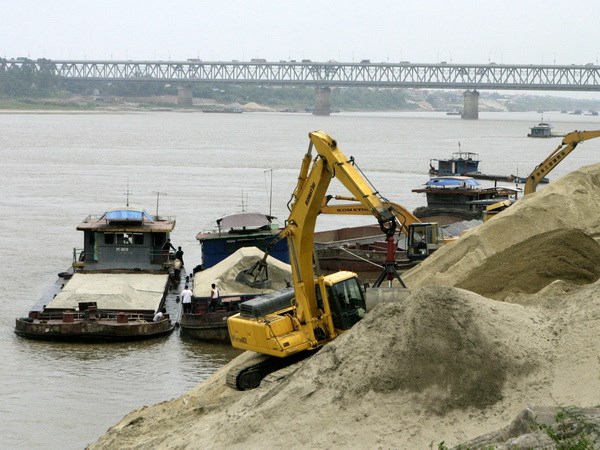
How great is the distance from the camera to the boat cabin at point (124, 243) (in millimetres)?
35050

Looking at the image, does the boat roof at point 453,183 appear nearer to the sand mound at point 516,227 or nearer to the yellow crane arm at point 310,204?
the sand mound at point 516,227

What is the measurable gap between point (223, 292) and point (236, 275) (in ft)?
3.17

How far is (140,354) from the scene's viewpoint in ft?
87.9

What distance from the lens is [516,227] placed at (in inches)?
1169

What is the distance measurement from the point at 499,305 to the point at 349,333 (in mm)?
2128

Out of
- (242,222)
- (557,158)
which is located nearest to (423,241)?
(242,222)

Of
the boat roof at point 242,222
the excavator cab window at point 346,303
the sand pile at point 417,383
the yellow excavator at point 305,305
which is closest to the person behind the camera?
the sand pile at point 417,383

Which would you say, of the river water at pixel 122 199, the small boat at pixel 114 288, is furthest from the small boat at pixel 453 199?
the small boat at pixel 114 288

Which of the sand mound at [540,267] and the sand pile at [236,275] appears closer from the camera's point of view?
the sand mound at [540,267]

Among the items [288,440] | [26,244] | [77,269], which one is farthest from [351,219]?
[288,440]

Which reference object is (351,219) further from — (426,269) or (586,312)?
(586,312)

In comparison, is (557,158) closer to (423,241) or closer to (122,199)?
(423,241)

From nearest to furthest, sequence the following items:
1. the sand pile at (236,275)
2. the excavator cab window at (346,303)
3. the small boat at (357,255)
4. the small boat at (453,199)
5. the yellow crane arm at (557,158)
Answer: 1. the excavator cab window at (346,303)
2. the sand pile at (236,275)
3. the small boat at (357,255)
4. the yellow crane arm at (557,158)
5. the small boat at (453,199)

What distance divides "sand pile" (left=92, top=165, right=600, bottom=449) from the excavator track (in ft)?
2.18
